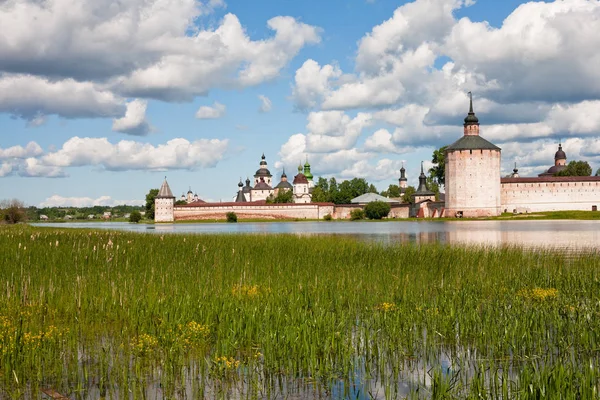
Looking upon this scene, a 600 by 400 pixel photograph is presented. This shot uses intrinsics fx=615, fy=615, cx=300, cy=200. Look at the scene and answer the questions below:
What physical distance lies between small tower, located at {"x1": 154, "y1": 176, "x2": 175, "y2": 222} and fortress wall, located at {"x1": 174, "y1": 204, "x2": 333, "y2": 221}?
1269 mm

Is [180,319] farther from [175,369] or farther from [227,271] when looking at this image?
[227,271]

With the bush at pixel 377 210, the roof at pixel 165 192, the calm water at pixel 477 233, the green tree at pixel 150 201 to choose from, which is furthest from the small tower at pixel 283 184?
the calm water at pixel 477 233

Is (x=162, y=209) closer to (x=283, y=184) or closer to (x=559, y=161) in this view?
(x=283, y=184)

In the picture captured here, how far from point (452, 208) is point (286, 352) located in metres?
64.8

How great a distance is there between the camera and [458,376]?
191 inches

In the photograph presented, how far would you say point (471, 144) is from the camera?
219 ft

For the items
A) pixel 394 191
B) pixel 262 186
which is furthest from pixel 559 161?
pixel 262 186

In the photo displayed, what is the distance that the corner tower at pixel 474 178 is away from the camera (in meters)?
66.4

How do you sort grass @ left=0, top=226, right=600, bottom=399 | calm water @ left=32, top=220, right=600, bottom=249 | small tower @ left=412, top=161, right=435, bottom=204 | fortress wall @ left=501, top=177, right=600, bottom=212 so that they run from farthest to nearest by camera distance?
small tower @ left=412, top=161, right=435, bottom=204, fortress wall @ left=501, top=177, right=600, bottom=212, calm water @ left=32, top=220, right=600, bottom=249, grass @ left=0, top=226, right=600, bottom=399

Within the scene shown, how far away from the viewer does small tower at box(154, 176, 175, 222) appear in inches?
3270

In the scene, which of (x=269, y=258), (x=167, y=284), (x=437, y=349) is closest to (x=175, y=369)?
(x=437, y=349)

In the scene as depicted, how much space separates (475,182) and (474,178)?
445 mm

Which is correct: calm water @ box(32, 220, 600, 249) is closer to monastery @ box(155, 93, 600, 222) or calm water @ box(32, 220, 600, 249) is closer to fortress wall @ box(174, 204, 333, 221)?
monastery @ box(155, 93, 600, 222)

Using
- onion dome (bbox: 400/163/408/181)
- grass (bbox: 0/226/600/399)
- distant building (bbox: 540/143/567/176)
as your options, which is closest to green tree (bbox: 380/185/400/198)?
onion dome (bbox: 400/163/408/181)
